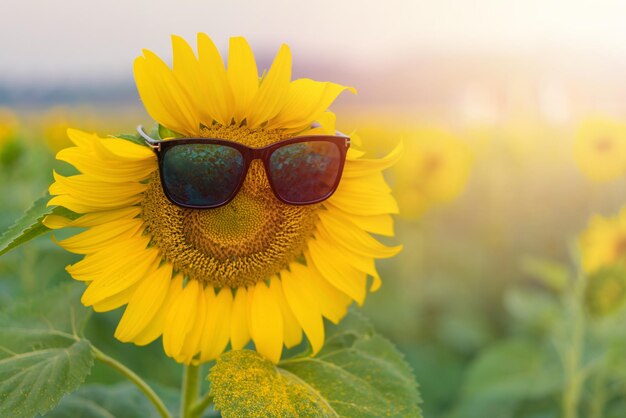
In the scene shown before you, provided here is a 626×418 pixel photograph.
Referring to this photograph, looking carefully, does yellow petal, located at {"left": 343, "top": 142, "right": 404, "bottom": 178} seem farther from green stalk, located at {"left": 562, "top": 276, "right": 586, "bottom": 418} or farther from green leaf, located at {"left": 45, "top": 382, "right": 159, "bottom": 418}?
green stalk, located at {"left": 562, "top": 276, "right": 586, "bottom": 418}

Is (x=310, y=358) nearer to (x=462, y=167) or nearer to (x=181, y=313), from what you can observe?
(x=181, y=313)

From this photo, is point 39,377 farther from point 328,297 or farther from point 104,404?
point 328,297

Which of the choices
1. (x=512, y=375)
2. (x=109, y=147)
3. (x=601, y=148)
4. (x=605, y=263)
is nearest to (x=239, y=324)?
(x=109, y=147)

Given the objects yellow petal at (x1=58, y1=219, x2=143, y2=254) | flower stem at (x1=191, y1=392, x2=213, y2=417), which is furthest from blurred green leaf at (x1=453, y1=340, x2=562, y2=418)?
yellow petal at (x1=58, y1=219, x2=143, y2=254)

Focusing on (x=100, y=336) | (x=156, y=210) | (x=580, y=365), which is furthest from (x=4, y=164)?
(x=580, y=365)

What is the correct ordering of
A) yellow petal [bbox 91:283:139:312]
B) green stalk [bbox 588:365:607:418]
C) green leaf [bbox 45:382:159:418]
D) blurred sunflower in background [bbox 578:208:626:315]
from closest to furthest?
yellow petal [bbox 91:283:139:312]
green leaf [bbox 45:382:159:418]
blurred sunflower in background [bbox 578:208:626:315]
green stalk [bbox 588:365:607:418]
